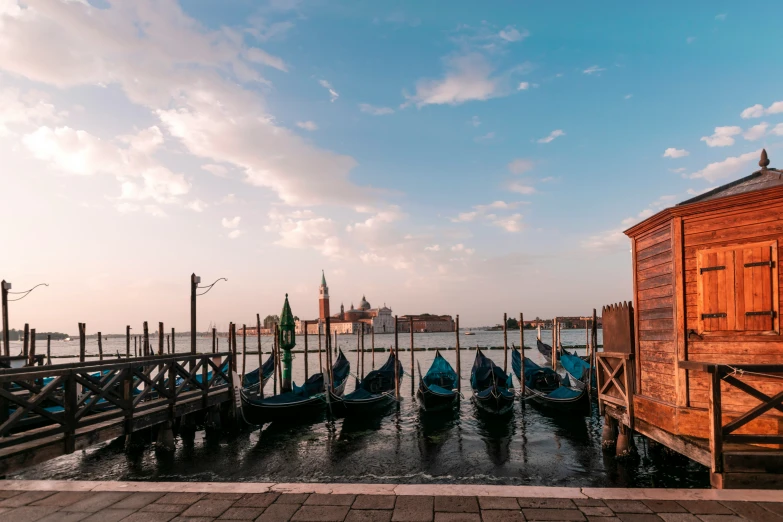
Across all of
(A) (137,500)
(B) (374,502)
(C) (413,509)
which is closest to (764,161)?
(C) (413,509)

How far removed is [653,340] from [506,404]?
9.66m

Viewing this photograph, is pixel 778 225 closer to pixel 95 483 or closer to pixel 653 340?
pixel 653 340

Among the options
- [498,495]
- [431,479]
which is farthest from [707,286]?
[431,479]

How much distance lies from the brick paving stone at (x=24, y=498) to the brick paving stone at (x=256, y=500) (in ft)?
6.98

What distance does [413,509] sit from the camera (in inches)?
177

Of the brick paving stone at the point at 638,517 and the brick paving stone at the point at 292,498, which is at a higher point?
the brick paving stone at the point at 638,517

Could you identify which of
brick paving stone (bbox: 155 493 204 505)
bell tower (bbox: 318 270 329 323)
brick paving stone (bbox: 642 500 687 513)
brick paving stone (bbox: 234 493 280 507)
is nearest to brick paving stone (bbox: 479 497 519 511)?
brick paving stone (bbox: 642 500 687 513)

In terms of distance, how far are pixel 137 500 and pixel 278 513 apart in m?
1.61

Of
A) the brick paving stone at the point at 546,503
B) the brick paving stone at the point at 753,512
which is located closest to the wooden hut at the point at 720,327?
the brick paving stone at the point at 753,512

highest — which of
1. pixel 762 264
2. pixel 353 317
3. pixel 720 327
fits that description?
pixel 762 264

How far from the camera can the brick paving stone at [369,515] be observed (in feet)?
14.0

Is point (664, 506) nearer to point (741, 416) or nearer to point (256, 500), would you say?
point (741, 416)

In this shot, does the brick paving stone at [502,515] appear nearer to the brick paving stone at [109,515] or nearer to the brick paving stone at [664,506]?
the brick paving stone at [664,506]

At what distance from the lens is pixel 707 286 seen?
21.3 ft
